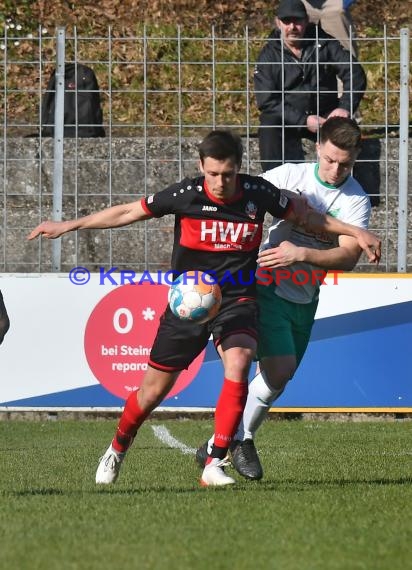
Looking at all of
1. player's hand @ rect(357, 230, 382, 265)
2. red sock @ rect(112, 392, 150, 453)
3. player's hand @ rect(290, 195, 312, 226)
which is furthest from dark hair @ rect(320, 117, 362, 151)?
red sock @ rect(112, 392, 150, 453)

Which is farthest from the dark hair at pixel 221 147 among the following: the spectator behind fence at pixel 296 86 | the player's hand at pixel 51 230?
the spectator behind fence at pixel 296 86

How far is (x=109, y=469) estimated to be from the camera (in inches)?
289

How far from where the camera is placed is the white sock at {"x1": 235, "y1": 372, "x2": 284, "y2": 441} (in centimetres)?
808

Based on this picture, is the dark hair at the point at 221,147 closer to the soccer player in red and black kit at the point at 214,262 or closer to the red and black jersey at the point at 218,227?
the soccer player in red and black kit at the point at 214,262

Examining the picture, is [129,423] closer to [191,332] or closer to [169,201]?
[191,332]

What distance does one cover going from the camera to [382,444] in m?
10.2

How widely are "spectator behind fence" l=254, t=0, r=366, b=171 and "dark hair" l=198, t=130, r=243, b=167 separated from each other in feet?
19.0

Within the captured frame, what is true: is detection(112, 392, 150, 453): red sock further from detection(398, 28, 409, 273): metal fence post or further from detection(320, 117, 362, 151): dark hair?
detection(398, 28, 409, 273): metal fence post

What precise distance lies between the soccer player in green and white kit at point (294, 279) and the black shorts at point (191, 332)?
0.49 metres

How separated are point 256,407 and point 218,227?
1382 millimetres

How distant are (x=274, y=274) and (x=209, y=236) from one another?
962mm

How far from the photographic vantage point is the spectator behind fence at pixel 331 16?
14.0 metres

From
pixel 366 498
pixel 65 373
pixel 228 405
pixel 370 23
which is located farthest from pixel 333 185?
pixel 370 23

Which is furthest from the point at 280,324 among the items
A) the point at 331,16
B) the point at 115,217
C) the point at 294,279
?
the point at 331,16
